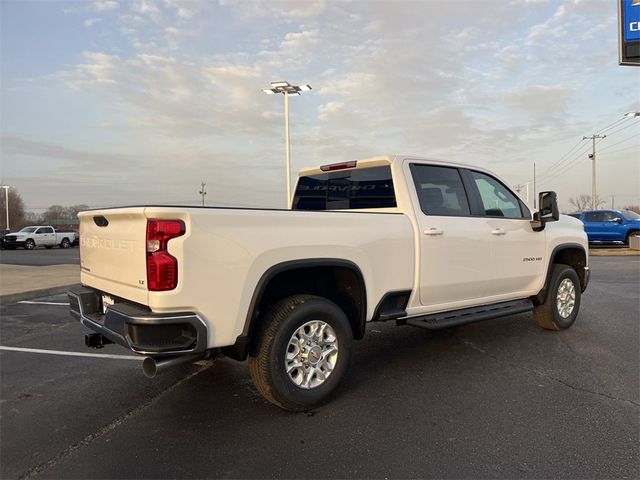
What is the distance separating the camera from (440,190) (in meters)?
4.91

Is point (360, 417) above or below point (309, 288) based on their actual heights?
below

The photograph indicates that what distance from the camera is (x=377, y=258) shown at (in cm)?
405

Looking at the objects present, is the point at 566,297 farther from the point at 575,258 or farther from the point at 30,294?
the point at 30,294

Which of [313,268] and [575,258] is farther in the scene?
[575,258]

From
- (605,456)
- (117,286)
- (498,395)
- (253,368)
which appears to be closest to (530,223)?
(498,395)

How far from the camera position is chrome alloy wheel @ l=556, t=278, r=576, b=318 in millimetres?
6132

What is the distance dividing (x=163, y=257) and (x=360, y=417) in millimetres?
1846

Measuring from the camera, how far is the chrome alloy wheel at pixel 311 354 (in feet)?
11.9

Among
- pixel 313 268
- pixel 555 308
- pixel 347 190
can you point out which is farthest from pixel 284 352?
pixel 555 308

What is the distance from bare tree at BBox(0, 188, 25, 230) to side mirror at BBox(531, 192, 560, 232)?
99.0 meters

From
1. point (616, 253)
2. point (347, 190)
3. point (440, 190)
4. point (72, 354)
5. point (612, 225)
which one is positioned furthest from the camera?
point (612, 225)

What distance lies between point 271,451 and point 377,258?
1.75m

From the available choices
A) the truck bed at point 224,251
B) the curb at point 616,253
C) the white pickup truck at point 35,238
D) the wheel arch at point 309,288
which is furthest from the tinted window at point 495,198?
the white pickup truck at point 35,238

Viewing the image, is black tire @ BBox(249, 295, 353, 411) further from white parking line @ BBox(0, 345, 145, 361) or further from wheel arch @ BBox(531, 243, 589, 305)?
wheel arch @ BBox(531, 243, 589, 305)
